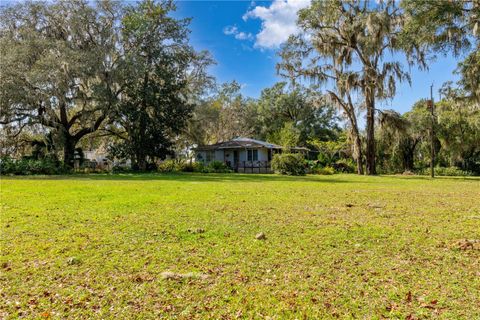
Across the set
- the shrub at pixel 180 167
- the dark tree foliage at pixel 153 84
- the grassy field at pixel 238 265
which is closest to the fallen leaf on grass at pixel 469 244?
the grassy field at pixel 238 265

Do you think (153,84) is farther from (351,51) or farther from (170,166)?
(351,51)

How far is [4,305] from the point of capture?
2.58 meters

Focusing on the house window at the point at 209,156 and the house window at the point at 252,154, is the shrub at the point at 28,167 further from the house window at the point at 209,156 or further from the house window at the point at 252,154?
the house window at the point at 252,154

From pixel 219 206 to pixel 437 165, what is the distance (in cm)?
2903

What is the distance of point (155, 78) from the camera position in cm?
2444

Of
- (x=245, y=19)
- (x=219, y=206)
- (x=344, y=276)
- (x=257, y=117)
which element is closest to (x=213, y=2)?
(x=245, y=19)

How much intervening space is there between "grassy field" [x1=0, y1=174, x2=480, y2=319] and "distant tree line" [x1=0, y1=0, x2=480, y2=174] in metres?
14.2

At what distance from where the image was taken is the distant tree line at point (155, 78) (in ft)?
63.0

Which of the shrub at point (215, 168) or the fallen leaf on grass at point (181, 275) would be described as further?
the shrub at point (215, 168)

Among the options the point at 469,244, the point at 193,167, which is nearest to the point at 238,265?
the point at 469,244

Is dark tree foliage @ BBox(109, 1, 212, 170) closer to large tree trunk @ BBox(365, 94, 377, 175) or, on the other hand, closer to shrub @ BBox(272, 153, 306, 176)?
shrub @ BBox(272, 153, 306, 176)

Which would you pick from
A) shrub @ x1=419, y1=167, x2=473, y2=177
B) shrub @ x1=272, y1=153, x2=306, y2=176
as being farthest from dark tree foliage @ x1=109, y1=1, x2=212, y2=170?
shrub @ x1=419, y1=167, x2=473, y2=177

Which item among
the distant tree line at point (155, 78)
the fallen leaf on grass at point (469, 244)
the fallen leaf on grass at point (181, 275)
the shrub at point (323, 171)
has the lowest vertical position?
the fallen leaf on grass at point (181, 275)

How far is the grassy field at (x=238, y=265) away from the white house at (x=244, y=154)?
21.6m
